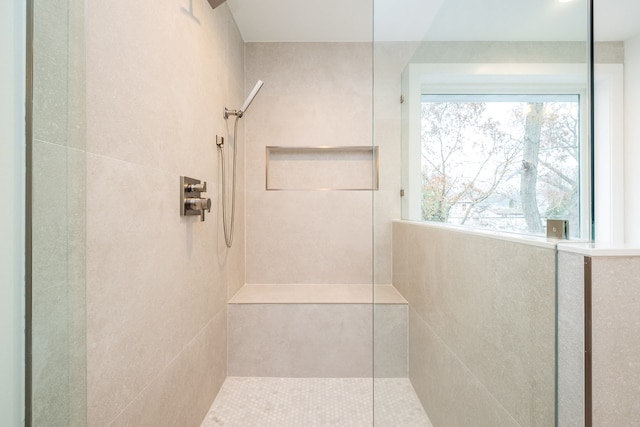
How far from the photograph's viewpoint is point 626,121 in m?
0.73

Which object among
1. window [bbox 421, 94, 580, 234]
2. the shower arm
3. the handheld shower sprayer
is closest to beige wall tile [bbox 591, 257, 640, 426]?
window [bbox 421, 94, 580, 234]

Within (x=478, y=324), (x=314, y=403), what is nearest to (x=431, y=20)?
(x=478, y=324)

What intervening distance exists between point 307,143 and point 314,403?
168 centimetres

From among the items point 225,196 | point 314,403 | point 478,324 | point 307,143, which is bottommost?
point 314,403

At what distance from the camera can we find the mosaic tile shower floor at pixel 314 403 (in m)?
1.24

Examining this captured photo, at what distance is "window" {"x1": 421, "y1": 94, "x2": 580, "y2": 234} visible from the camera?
0.66 metres

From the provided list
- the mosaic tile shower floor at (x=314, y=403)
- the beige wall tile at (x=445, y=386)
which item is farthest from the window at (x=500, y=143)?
the mosaic tile shower floor at (x=314, y=403)

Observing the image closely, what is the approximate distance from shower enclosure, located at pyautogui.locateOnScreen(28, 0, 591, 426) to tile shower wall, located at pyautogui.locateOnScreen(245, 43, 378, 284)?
4.7 inches

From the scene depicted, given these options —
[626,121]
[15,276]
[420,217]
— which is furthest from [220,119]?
[626,121]

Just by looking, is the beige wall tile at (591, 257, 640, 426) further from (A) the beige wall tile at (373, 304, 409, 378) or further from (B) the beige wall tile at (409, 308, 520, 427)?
(A) the beige wall tile at (373, 304, 409, 378)

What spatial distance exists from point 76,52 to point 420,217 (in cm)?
125

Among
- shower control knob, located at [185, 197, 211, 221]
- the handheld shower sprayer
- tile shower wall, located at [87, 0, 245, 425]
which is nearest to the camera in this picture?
tile shower wall, located at [87, 0, 245, 425]

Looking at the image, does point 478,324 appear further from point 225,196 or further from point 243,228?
point 243,228

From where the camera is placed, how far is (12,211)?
1.45ft
